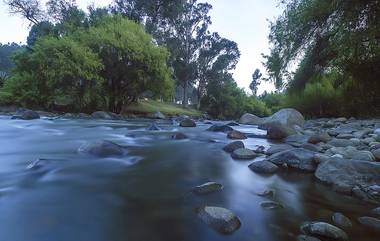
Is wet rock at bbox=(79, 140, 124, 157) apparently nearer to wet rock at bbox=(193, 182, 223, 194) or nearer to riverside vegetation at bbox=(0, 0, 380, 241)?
riverside vegetation at bbox=(0, 0, 380, 241)

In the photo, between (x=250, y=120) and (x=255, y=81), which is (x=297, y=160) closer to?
(x=250, y=120)

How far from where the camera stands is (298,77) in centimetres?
1074

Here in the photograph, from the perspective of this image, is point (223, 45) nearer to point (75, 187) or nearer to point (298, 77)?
point (298, 77)

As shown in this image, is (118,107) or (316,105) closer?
(316,105)

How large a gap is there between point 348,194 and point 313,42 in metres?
5.00

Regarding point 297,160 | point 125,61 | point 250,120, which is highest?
point 125,61

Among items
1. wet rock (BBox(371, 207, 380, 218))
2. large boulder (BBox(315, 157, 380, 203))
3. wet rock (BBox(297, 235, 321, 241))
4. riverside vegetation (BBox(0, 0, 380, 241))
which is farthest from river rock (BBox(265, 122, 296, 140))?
wet rock (BBox(297, 235, 321, 241))

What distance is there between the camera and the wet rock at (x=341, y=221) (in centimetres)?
273

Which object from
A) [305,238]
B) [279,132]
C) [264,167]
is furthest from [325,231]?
[279,132]

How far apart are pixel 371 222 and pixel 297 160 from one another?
2028 mm

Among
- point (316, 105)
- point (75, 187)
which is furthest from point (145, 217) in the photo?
point (316, 105)

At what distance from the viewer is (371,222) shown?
2.79 m

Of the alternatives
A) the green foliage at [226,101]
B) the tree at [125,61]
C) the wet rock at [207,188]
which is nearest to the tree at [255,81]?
the green foliage at [226,101]

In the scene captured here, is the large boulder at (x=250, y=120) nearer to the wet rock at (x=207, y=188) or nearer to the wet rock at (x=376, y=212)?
the wet rock at (x=207, y=188)
